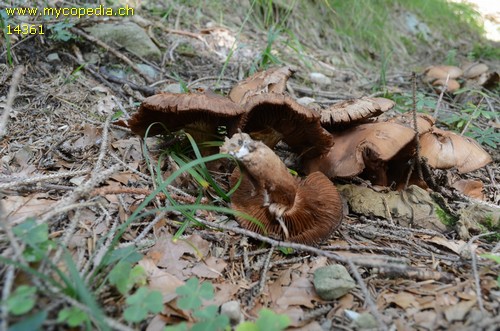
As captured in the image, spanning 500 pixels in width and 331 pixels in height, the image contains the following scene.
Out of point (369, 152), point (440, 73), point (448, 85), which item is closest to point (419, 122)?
point (369, 152)

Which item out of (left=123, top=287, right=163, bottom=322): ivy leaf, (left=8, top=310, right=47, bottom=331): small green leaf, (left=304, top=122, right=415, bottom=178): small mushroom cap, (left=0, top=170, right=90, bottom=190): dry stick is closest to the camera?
(left=8, top=310, right=47, bottom=331): small green leaf

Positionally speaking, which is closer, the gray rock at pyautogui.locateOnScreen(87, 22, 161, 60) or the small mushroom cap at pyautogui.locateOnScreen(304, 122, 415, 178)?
the small mushroom cap at pyautogui.locateOnScreen(304, 122, 415, 178)

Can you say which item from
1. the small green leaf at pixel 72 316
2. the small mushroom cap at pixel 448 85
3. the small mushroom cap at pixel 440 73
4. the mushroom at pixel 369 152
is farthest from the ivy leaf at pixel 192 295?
the small mushroom cap at pixel 440 73

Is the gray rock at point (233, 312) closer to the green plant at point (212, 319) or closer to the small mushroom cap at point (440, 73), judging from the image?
the green plant at point (212, 319)

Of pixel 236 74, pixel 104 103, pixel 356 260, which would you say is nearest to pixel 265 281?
pixel 356 260

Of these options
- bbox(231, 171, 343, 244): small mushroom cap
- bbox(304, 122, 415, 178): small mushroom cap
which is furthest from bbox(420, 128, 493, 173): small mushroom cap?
bbox(231, 171, 343, 244): small mushroom cap

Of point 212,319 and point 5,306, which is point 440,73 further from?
point 5,306

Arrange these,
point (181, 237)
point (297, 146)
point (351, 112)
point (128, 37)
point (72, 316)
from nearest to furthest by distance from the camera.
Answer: point (72, 316) → point (181, 237) → point (351, 112) → point (297, 146) → point (128, 37)

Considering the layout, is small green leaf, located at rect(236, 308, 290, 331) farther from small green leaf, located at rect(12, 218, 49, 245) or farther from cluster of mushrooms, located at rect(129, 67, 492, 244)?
small green leaf, located at rect(12, 218, 49, 245)
